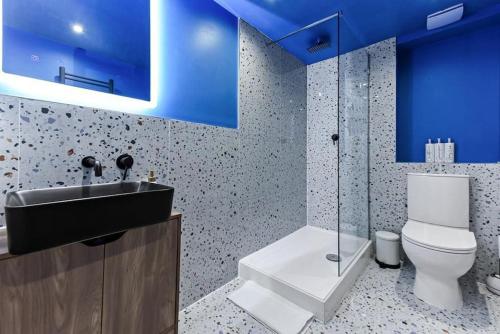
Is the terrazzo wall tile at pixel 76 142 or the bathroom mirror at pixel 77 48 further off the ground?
the bathroom mirror at pixel 77 48

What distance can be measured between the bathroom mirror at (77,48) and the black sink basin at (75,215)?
493 millimetres

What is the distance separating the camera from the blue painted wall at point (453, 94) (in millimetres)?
1863

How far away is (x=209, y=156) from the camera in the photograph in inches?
64.5

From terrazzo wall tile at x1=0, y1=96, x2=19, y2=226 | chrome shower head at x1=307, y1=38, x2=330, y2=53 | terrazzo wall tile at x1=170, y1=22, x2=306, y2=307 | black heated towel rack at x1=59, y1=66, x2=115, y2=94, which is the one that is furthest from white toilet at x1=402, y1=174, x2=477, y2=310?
terrazzo wall tile at x1=0, y1=96, x2=19, y2=226

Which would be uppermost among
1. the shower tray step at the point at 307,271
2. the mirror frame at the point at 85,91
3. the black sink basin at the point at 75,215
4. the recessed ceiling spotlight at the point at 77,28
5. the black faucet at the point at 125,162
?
the recessed ceiling spotlight at the point at 77,28

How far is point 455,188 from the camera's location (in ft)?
5.89

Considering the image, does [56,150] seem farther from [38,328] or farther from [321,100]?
[321,100]

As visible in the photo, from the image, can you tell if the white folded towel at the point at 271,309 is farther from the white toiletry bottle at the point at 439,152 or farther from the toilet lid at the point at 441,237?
the white toiletry bottle at the point at 439,152

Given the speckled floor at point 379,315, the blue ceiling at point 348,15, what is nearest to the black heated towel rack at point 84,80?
the blue ceiling at point 348,15

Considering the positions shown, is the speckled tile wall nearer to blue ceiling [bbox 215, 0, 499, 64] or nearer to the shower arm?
the shower arm

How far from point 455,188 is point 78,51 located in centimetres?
280

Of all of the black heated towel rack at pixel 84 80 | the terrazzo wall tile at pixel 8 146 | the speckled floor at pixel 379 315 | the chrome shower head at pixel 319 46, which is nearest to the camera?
the terrazzo wall tile at pixel 8 146

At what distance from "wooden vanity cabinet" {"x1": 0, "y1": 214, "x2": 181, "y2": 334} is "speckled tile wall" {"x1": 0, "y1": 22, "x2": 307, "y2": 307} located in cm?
40

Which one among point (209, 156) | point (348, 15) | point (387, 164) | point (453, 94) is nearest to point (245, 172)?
point (209, 156)
